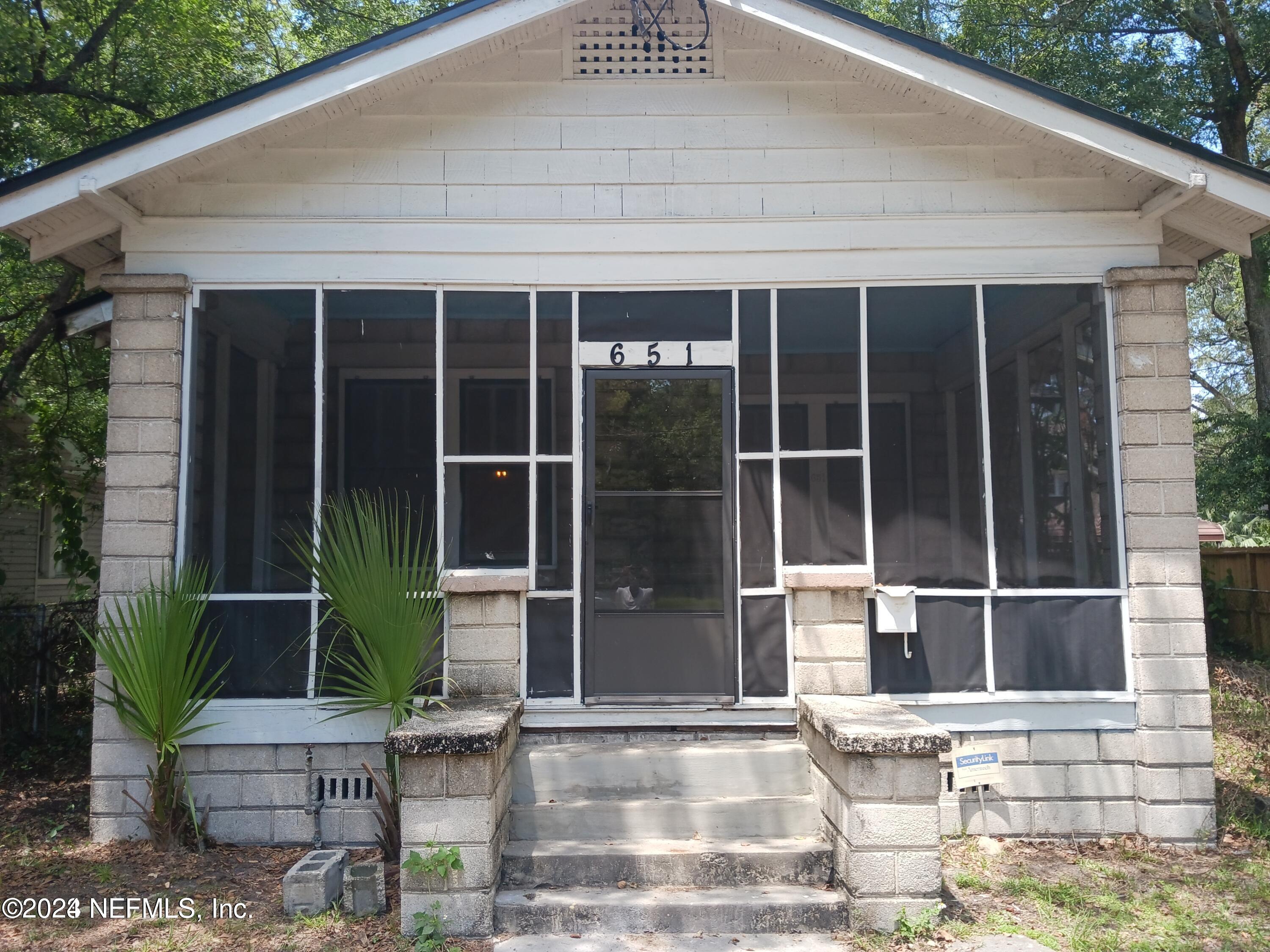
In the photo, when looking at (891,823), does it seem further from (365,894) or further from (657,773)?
(365,894)

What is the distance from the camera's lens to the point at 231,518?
19.5 feet

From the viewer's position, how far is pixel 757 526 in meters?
6.04

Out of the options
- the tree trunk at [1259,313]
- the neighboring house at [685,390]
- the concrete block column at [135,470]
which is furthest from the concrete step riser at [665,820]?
the tree trunk at [1259,313]

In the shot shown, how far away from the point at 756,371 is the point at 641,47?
2345mm

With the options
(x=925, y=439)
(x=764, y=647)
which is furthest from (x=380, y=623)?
(x=925, y=439)

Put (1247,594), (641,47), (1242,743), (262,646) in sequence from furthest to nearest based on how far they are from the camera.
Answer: (1247,594)
(1242,743)
(641,47)
(262,646)

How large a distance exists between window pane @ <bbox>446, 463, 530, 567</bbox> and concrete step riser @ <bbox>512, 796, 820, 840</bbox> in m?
1.59

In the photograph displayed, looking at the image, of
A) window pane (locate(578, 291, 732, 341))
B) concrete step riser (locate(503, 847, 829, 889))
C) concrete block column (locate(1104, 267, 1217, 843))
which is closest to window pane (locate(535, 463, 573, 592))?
window pane (locate(578, 291, 732, 341))

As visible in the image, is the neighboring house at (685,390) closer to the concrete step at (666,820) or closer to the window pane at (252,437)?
the window pane at (252,437)

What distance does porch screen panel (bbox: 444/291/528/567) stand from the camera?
236 inches

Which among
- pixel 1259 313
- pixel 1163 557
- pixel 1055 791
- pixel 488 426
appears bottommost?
pixel 1055 791

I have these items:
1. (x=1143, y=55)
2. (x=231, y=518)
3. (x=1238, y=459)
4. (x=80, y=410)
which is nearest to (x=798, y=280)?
(x=231, y=518)

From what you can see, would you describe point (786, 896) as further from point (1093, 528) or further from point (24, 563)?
point (24, 563)

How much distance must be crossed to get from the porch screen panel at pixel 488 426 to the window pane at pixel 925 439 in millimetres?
2248
